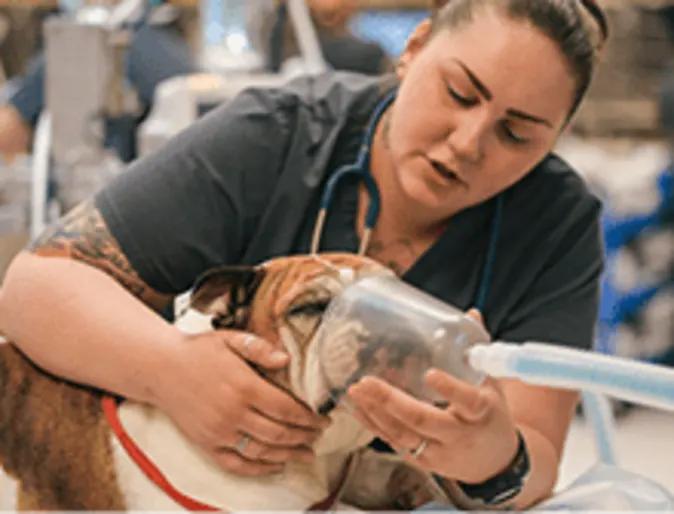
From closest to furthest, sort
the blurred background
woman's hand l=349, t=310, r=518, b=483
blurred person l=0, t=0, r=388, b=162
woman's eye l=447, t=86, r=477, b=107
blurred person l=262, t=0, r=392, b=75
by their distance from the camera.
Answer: woman's hand l=349, t=310, r=518, b=483
woman's eye l=447, t=86, r=477, b=107
the blurred background
blurred person l=0, t=0, r=388, b=162
blurred person l=262, t=0, r=392, b=75

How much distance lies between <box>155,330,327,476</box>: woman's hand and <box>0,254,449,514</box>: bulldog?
0.02 m

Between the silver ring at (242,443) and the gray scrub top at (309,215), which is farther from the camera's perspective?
the gray scrub top at (309,215)

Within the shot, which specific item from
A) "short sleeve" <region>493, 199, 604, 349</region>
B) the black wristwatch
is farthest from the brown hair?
the black wristwatch

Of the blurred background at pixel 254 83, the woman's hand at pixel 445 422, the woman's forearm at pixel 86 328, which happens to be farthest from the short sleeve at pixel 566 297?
the blurred background at pixel 254 83

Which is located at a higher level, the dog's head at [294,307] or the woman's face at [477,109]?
the woman's face at [477,109]

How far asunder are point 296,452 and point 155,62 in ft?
8.06

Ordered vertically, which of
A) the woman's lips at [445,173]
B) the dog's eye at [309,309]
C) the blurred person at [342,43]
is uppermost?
the woman's lips at [445,173]

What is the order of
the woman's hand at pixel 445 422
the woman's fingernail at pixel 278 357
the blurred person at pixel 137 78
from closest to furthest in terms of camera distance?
the woman's hand at pixel 445 422
the woman's fingernail at pixel 278 357
the blurred person at pixel 137 78

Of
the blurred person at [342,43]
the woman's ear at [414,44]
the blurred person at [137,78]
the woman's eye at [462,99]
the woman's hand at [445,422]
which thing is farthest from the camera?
the blurred person at [342,43]

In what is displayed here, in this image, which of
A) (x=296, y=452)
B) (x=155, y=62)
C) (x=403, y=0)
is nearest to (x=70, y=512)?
(x=296, y=452)

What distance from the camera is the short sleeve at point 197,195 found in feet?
3.66

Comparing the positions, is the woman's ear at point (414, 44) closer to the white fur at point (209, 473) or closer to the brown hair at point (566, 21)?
the brown hair at point (566, 21)

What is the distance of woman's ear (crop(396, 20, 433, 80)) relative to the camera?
1155 mm

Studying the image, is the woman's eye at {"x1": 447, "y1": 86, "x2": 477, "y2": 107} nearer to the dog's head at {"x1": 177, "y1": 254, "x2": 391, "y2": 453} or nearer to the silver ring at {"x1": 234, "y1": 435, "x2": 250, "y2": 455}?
the dog's head at {"x1": 177, "y1": 254, "x2": 391, "y2": 453}
